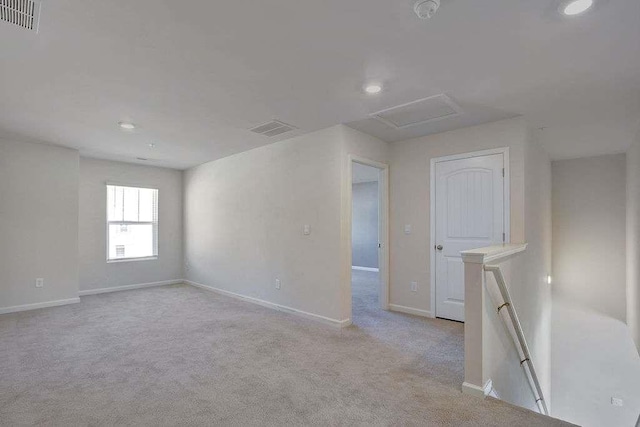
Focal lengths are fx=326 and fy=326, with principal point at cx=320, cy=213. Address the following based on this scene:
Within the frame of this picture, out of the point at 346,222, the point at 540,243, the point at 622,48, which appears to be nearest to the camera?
the point at 622,48

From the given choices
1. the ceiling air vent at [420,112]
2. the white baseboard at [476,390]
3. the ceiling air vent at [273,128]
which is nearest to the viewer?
the white baseboard at [476,390]

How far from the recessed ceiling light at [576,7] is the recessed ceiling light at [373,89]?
1308mm

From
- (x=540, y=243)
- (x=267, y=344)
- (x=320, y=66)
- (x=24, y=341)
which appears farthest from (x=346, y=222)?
(x=24, y=341)

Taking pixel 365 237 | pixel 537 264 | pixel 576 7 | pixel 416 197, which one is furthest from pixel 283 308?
pixel 365 237

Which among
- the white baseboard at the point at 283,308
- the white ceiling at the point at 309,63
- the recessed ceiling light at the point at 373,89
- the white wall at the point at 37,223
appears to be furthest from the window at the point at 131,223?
Answer: the recessed ceiling light at the point at 373,89

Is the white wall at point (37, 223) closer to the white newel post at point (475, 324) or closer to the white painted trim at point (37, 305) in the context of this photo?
the white painted trim at point (37, 305)

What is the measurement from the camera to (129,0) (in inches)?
68.7

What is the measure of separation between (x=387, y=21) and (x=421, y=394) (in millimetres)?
2468

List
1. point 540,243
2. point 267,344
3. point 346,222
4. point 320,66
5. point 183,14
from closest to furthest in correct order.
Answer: point 183,14 → point 320,66 → point 267,344 → point 346,222 → point 540,243

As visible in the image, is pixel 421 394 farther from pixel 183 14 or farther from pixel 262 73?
pixel 183 14

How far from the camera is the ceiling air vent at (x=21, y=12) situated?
70.1 inches

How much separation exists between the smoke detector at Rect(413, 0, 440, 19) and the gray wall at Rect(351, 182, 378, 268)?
7179 mm

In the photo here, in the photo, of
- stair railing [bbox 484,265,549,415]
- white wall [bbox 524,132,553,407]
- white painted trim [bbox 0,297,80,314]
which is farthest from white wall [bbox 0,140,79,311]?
white wall [bbox 524,132,553,407]

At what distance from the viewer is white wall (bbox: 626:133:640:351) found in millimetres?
4152
